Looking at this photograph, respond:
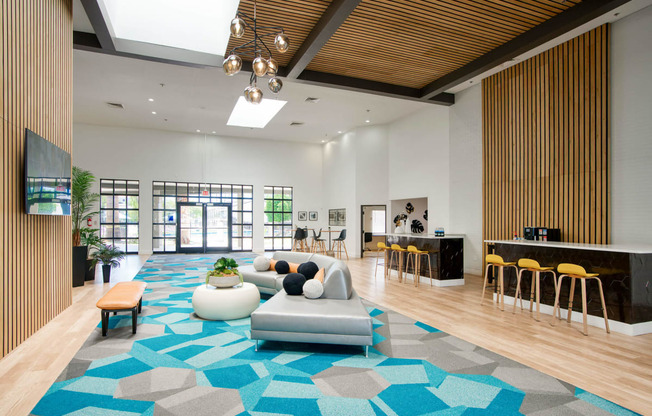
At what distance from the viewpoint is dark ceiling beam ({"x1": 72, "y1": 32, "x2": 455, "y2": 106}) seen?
6.39 m

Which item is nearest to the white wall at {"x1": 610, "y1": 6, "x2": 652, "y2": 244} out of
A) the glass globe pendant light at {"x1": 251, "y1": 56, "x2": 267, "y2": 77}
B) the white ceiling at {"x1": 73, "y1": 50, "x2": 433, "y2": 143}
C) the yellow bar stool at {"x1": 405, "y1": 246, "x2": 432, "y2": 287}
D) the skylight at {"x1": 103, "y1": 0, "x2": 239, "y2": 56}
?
the yellow bar stool at {"x1": 405, "y1": 246, "x2": 432, "y2": 287}

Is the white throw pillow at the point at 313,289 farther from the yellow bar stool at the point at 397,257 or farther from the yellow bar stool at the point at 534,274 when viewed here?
the yellow bar stool at the point at 397,257

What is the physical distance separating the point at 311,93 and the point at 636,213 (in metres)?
7.18

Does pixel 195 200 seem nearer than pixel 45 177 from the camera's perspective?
No

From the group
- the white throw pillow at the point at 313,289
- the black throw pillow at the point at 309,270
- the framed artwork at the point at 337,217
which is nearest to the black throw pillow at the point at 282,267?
the black throw pillow at the point at 309,270

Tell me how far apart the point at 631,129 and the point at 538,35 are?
2.10 meters

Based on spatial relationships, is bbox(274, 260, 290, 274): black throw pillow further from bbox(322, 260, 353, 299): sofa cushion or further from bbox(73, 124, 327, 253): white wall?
bbox(73, 124, 327, 253): white wall

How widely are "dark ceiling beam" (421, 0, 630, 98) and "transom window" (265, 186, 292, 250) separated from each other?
921cm

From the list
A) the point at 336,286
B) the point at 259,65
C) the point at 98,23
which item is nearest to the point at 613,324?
the point at 336,286

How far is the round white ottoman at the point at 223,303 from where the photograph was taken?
484 centimetres

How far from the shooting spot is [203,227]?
1481cm

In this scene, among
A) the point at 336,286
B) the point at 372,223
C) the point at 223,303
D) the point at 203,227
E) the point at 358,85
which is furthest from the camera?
the point at 203,227

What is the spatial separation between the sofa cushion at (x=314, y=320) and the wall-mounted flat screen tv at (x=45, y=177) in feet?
9.09

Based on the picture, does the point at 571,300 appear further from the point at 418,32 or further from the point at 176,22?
the point at 176,22
